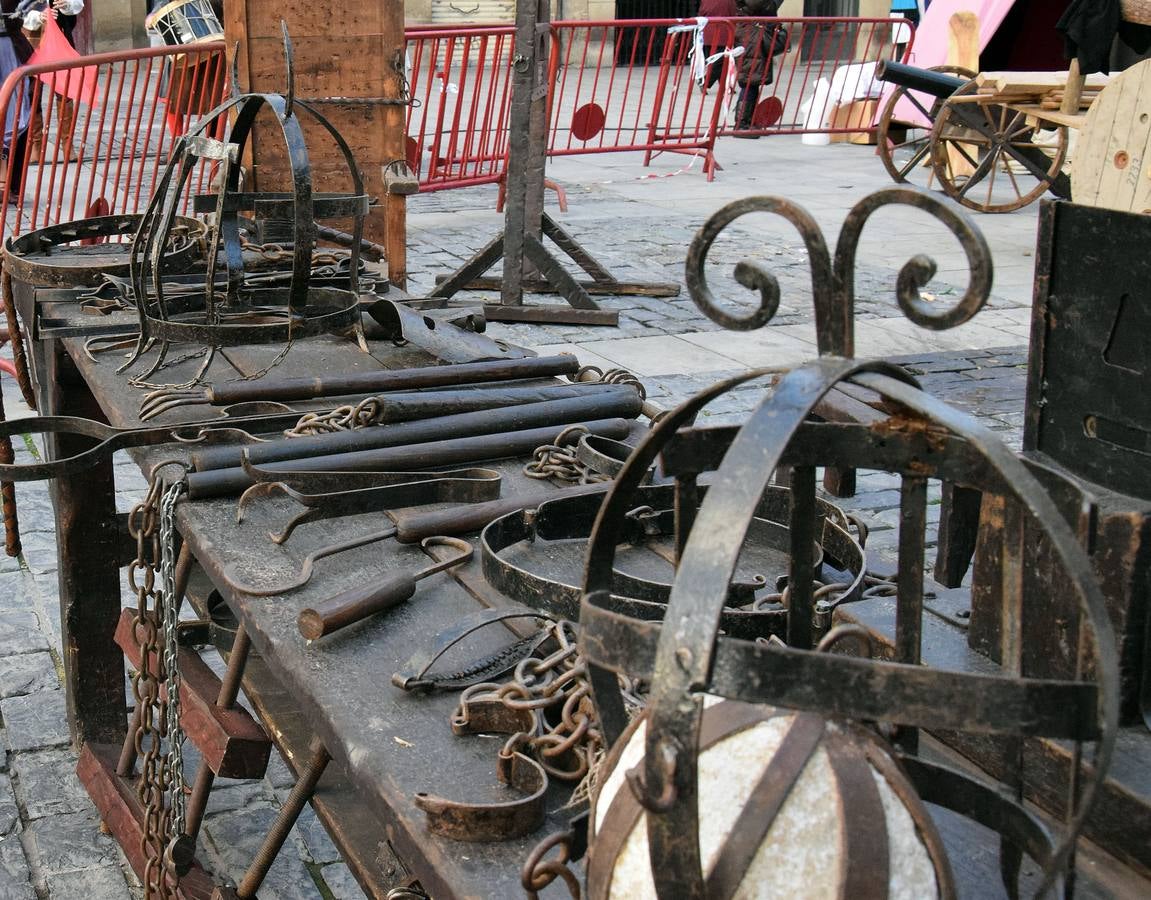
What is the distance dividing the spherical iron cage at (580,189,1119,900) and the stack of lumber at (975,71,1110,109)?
8755mm

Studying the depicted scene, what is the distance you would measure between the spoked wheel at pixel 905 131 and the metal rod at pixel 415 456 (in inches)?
343

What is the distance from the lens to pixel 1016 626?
1.29 m

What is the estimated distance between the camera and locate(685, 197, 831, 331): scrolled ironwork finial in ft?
3.86

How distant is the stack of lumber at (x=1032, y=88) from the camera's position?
9.38m

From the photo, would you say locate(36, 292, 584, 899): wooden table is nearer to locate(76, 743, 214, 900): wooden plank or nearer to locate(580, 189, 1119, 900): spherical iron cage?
locate(76, 743, 214, 900): wooden plank

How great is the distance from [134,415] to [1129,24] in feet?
35.5

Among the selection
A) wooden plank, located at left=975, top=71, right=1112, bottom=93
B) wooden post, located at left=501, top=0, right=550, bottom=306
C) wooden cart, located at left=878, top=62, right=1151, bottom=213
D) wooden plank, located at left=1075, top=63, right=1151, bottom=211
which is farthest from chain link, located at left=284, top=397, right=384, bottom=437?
wooden plank, located at left=975, top=71, right=1112, bottom=93

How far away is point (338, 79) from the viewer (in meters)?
5.82

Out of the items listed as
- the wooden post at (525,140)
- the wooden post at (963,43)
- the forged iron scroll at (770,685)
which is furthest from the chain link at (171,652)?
the wooden post at (963,43)

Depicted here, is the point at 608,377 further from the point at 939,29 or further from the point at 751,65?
the point at 751,65

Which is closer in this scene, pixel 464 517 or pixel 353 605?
pixel 353 605

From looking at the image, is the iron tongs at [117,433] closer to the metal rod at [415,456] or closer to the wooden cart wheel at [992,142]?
the metal rod at [415,456]

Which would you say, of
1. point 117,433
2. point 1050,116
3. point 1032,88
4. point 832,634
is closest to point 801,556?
point 832,634

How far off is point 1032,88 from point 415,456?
8.11m
